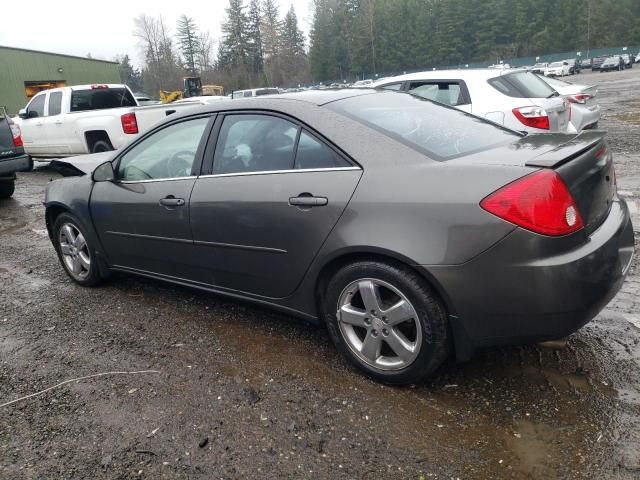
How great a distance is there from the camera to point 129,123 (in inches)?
388

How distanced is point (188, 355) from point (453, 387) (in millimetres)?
1625

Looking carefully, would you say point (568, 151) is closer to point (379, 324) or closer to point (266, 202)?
point (379, 324)

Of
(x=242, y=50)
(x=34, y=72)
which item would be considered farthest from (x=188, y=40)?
(x=34, y=72)

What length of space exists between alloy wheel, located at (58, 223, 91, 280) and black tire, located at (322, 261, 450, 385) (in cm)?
266

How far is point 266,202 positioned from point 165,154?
121cm

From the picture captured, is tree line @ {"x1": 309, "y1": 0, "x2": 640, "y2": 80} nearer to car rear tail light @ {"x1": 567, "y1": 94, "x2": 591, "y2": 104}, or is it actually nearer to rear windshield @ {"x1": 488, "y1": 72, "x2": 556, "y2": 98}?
car rear tail light @ {"x1": 567, "y1": 94, "x2": 591, "y2": 104}

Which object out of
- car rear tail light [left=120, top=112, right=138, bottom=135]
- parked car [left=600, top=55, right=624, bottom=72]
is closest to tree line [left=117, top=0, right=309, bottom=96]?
parked car [left=600, top=55, right=624, bottom=72]

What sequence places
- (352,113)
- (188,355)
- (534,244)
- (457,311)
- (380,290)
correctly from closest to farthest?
(534,244) < (457,311) < (380,290) < (352,113) < (188,355)

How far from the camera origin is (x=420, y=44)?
277 ft

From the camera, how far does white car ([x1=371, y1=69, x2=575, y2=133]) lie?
647cm

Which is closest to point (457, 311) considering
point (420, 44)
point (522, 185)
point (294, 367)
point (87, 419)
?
point (522, 185)

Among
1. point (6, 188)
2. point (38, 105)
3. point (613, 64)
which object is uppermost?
point (38, 105)

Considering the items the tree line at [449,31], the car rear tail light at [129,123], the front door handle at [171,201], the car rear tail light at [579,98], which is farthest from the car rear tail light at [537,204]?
the tree line at [449,31]

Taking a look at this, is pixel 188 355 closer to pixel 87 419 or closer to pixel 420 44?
pixel 87 419
